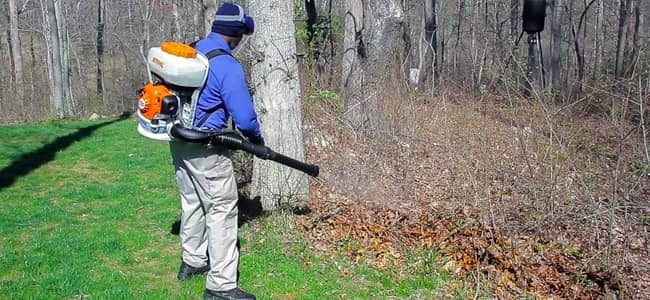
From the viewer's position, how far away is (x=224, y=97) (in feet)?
13.5

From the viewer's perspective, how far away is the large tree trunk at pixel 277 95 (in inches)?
227

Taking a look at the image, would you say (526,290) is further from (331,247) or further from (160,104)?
(160,104)

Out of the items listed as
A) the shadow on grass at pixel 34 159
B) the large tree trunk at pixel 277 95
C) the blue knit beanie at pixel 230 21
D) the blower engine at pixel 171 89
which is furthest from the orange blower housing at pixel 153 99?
the shadow on grass at pixel 34 159

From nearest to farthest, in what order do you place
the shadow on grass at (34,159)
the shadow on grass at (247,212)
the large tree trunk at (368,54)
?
the shadow on grass at (247,212)
the large tree trunk at (368,54)
the shadow on grass at (34,159)

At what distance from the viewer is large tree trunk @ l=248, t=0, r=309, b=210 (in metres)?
5.76

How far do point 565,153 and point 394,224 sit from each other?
5.77 feet

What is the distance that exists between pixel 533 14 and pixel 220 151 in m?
10.6

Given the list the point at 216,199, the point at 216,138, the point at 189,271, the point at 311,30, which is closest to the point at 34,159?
the point at 311,30

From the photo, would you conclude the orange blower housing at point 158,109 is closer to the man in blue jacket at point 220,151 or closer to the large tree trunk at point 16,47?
the man in blue jacket at point 220,151

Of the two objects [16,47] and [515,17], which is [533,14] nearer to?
[515,17]

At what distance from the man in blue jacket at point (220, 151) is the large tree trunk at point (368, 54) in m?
3.54

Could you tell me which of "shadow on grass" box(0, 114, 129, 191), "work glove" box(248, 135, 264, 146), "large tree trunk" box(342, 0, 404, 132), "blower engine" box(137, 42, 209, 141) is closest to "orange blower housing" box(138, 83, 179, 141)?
"blower engine" box(137, 42, 209, 141)

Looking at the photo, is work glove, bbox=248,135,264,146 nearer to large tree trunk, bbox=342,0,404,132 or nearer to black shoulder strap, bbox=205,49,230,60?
black shoulder strap, bbox=205,49,230,60

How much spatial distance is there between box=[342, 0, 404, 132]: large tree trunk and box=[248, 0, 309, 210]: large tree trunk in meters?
1.92
